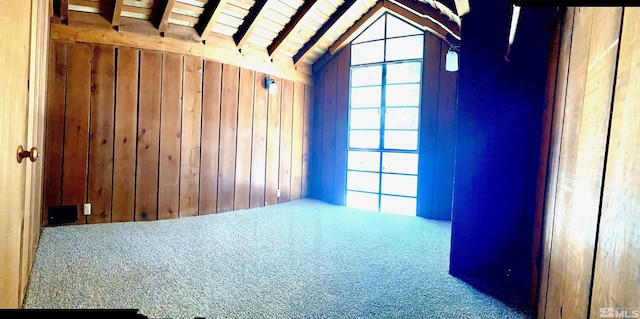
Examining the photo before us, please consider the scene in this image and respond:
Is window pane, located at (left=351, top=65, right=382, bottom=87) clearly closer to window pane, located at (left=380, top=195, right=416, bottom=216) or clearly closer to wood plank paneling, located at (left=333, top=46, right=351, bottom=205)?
wood plank paneling, located at (left=333, top=46, right=351, bottom=205)

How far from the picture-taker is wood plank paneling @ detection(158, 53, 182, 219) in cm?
392

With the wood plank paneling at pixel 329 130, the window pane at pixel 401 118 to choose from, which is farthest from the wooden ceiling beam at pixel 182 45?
the window pane at pixel 401 118

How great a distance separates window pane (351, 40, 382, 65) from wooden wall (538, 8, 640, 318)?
3.56 meters

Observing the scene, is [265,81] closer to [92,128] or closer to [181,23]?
[181,23]

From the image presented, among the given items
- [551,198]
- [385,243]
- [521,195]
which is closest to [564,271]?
[551,198]

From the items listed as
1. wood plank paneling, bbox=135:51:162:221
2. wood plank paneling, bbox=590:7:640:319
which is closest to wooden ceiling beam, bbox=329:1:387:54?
wood plank paneling, bbox=135:51:162:221

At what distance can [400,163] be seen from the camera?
491 centimetres

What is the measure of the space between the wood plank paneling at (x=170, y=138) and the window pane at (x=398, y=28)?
3.08 meters

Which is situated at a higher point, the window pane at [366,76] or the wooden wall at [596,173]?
the window pane at [366,76]

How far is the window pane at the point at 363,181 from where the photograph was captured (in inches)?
203

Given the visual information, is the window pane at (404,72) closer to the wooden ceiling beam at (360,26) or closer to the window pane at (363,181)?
the wooden ceiling beam at (360,26)

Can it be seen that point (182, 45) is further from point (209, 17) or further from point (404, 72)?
point (404, 72)

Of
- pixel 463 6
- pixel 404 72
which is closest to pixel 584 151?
pixel 463 6

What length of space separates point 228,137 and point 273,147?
85 centimetres
